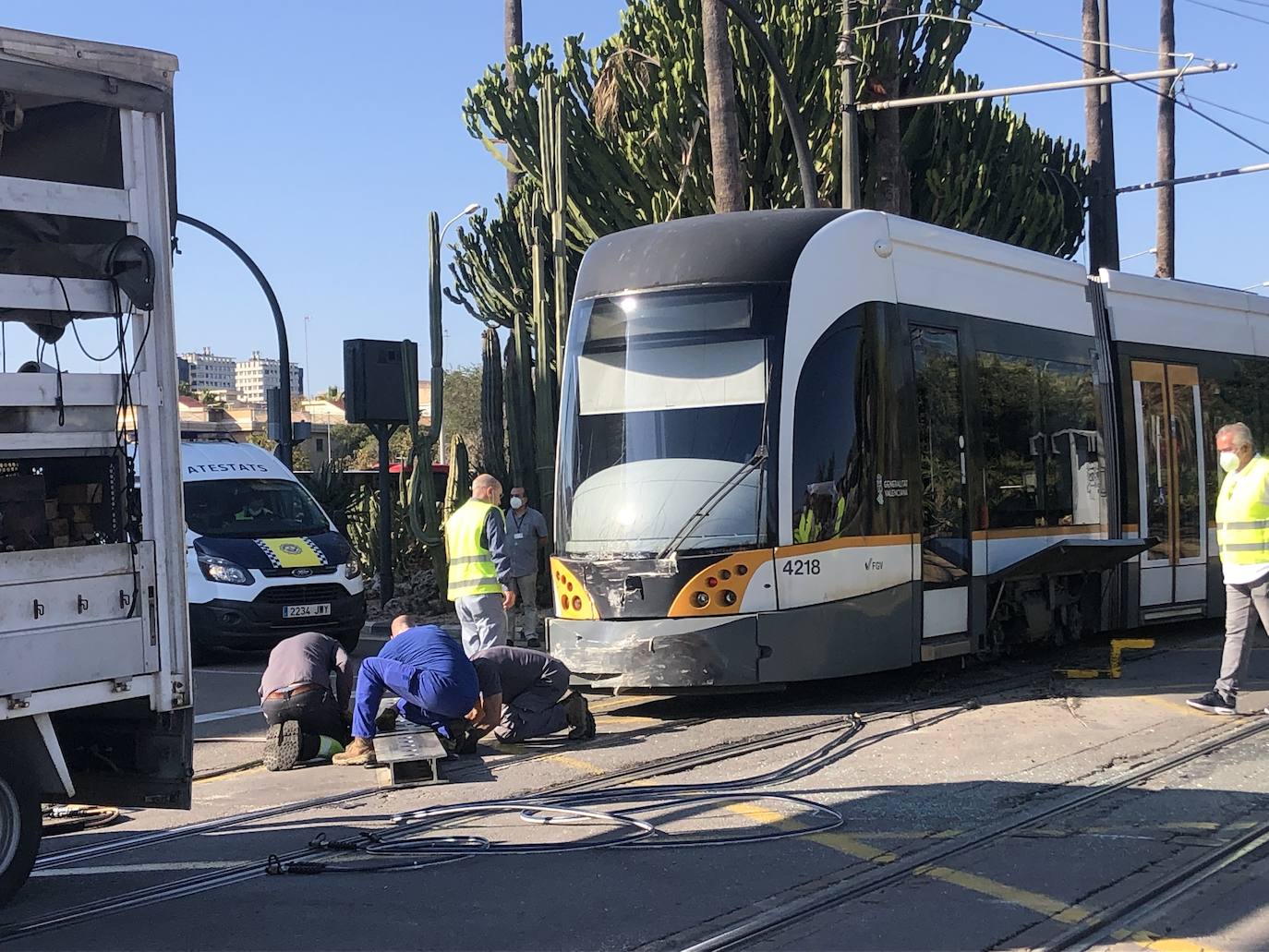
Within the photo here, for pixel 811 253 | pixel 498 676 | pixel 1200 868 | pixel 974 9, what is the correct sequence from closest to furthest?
1. pixel 1200 868
2. pixel 498 676
3. pixel 811 253
4. pixel 974 9

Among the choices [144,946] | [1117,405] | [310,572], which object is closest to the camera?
[144,946]

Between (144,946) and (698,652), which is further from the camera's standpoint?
(698,652)

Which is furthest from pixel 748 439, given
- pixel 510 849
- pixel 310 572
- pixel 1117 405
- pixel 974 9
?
pixel 974 9

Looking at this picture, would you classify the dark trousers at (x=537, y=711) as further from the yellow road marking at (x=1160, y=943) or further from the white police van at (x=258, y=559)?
the white police van at (x=258, y=559)

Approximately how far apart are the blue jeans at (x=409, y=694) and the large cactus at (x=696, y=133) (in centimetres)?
1006

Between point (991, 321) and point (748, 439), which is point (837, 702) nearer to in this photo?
point (748, 439)

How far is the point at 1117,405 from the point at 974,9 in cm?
1011

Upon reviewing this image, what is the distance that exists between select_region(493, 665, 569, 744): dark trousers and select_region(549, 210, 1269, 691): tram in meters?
0.45

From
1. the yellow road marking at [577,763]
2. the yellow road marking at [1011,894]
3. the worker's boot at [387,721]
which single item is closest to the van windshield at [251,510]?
the worker's boot at [387,721]

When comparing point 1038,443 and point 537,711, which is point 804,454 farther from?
point 1038,443

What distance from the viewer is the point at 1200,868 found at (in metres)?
5.86

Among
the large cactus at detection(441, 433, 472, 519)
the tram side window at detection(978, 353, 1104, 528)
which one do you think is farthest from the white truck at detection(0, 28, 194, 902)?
the large cactus at detection(441, 433, 472, 519)

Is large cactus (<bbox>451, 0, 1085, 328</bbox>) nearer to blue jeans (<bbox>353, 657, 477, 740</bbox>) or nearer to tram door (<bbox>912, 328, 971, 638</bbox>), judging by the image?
tram door (<bbox>912, 328, 971, 638</bbox>)

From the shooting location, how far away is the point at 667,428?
31.7 feet
